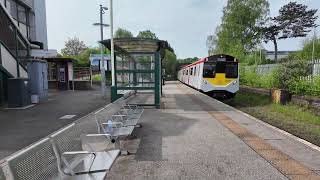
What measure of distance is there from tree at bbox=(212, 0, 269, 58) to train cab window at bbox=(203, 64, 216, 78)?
28.8 metres

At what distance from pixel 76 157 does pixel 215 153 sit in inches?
110

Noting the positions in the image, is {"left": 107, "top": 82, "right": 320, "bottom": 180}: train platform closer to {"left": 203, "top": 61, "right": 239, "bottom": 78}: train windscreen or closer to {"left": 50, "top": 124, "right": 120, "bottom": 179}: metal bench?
{"left": 50, "top": 124, "right": 120, "bottom": 179}: metal bench

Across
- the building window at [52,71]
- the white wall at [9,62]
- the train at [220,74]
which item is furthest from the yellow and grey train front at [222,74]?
the building window at [52,71]

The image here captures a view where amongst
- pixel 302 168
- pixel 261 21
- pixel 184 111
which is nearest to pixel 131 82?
pixel 184 111

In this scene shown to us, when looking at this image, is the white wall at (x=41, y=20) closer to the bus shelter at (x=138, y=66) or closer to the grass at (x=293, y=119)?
the bus shelter at (x=138, y=66)

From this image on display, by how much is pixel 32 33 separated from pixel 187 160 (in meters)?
24.9

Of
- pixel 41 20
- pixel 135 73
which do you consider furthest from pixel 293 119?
pixel 41 20

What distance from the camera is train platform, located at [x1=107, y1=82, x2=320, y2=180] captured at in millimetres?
5367

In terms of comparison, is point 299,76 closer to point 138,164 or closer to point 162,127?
point 162,127

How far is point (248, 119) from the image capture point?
10.9m

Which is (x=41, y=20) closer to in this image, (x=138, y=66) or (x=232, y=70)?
(x=138, y=66)

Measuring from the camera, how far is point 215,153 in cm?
656

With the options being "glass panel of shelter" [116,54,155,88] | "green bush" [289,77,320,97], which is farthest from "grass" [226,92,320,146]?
"glass panel of shelter" [116,54,155,88]

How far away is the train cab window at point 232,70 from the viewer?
21125 millimetres
